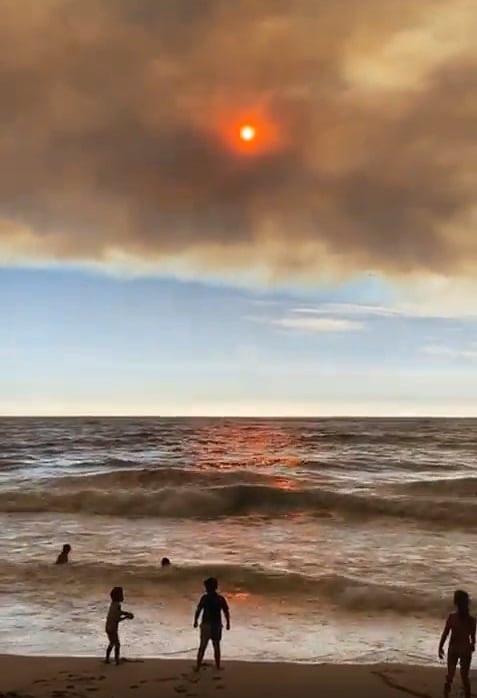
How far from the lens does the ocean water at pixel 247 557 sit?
13.8 metres

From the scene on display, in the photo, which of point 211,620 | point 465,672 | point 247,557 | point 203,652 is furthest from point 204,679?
point 247,557

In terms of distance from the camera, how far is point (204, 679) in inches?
413

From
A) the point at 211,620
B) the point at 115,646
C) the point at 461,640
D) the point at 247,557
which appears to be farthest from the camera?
the point at 247,557

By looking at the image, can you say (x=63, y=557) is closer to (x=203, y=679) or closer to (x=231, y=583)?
(x=231, y=583)

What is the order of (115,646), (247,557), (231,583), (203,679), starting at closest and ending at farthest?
(203,679) → (115,646) → (231,583) → (247,557)

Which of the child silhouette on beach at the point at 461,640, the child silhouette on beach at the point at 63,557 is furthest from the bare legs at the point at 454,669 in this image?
the child silhouette on beach at the point at 63,557

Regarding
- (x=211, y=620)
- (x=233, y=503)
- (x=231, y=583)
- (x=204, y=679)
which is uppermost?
(x=211, y=620)

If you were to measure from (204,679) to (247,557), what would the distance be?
1129 centimetres

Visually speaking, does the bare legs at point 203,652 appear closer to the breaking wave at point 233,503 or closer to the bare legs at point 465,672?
the bare legs at point 465,672

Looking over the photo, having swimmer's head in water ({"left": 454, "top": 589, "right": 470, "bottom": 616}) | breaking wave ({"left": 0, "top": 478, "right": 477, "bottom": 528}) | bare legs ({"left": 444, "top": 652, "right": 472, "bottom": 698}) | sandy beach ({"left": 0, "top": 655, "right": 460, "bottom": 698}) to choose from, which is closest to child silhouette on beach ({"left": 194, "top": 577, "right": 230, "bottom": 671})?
sandy beach ({"left": 0, "top": 655, "right": 460, "bottom": 698})

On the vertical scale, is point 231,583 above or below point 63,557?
below

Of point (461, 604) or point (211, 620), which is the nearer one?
point (461, 604)

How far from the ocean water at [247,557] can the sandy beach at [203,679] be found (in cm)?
102

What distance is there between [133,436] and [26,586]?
79.6 meters
